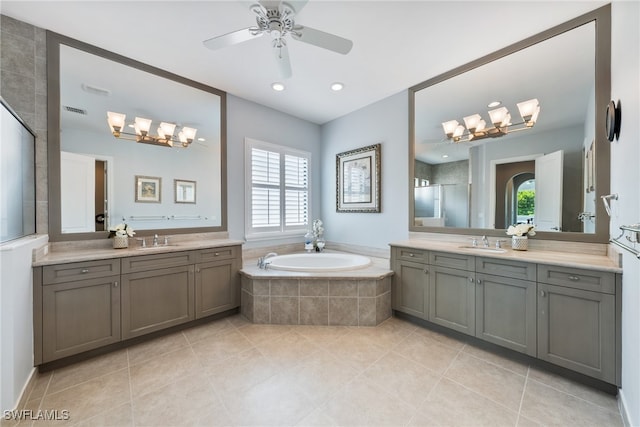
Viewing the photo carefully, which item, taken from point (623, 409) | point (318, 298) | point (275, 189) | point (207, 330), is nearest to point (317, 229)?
point (275, 189)

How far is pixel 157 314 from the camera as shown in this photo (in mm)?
2404

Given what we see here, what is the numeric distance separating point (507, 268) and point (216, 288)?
2801mm

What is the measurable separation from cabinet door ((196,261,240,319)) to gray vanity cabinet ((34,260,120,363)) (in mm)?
689

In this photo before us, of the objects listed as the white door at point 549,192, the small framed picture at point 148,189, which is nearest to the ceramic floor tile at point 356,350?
the white door at point 549,192

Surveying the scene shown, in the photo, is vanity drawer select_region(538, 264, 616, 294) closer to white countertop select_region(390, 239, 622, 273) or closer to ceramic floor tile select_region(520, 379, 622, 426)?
white countertop select_region(390, 239, 622, 273)

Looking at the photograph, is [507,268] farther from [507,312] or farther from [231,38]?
[231,38]

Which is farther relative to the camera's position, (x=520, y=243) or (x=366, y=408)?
(x=520, y=243)

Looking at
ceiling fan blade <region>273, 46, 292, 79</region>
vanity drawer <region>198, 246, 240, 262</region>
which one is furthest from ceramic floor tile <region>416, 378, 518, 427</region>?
ceiling fan blade <region>273, 46, 292, 79</region>

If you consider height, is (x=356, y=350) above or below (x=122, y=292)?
below

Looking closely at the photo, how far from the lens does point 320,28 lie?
86.9 inches

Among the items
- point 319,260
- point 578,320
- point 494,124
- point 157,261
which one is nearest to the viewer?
point 578,320

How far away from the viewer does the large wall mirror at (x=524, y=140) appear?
2.05m

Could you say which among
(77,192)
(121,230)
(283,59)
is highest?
(283,59)

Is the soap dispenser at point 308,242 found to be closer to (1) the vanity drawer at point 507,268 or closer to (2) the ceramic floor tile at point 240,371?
(2) the ceramic floor tile at point 240,371
